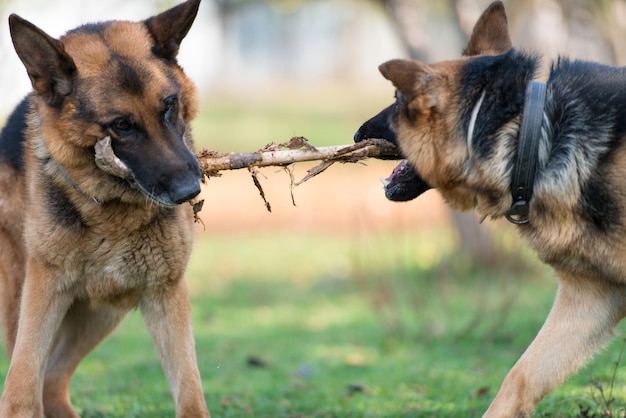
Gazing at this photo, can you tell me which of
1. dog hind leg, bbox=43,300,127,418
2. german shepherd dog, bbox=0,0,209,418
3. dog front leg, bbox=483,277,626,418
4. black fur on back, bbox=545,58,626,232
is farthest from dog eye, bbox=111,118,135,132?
dog front leg, bbox=483,277,626,418

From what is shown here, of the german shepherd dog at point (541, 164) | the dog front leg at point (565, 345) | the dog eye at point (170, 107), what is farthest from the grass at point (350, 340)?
the dog eye at point (170, 107)

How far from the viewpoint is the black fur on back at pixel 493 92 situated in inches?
169

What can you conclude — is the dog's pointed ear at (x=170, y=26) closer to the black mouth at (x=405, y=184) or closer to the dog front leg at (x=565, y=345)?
the black mouth at (x=405, y=184)

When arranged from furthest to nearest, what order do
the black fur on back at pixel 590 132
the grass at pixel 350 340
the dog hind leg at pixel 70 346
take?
the grass at pixel 350 340
the dog hind leg at pixel 70 346
the black fur on back at pixel 590 132

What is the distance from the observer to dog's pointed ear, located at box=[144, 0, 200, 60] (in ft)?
15.5

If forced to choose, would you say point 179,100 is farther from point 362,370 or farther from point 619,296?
point 362,370

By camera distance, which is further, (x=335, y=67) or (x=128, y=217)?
(x=335, y=67)

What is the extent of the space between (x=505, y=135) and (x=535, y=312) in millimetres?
5540

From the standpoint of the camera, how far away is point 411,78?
438cm

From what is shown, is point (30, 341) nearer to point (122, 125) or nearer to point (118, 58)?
point (122, 125)

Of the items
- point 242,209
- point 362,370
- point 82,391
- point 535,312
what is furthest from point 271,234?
point 82,391

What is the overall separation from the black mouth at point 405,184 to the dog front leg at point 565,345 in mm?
922

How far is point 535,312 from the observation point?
941 cm

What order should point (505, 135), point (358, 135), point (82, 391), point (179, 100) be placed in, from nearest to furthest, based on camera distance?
point (505, 135), point (179, 100), point (358, 135), point (82, 391)
